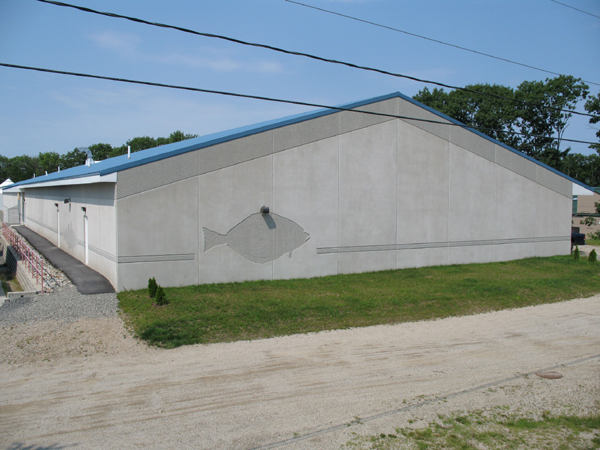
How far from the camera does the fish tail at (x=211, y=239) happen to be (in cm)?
1522

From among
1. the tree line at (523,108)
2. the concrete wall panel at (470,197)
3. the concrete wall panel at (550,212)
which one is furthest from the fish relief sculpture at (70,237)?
the tree line at (523,108)

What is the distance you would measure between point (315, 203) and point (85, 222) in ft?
31.6

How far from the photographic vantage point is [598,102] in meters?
51.1

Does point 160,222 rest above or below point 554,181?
below

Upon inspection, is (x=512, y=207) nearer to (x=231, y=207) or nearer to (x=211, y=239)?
(x=231, y=207)

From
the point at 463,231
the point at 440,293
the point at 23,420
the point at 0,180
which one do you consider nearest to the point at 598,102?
the point at 463,231

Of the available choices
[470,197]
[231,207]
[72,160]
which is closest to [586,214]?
[470,197]

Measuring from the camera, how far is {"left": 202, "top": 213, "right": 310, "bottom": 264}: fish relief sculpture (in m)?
15.6

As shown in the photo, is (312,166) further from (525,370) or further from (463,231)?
(525,370)

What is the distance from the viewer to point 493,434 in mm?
6285

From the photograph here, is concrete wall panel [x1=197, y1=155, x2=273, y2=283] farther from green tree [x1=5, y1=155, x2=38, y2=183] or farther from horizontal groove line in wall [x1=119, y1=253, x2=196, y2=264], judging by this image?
green tree [x1=5, y1=155, x2=38, y2=183]

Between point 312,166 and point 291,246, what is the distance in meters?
3.23

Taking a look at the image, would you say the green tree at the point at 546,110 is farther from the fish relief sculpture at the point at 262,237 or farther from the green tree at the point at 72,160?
the green tree at the point at 72,160

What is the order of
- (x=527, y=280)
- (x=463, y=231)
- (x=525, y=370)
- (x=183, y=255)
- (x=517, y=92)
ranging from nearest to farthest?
(x=525, y=370) < (x=183, y=255) < (x=527, y=280) < (x=463, y=231) < (x=517, y=92)
